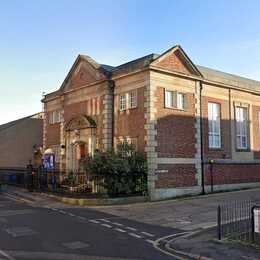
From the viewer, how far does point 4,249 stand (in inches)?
400

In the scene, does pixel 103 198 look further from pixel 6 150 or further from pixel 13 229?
pixel 6 150

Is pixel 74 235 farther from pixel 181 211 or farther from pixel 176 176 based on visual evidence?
pixel 176 176

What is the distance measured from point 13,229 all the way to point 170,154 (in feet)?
39.4

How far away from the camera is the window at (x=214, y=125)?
2673 cm

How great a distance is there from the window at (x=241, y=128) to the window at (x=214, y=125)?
218 centimetres

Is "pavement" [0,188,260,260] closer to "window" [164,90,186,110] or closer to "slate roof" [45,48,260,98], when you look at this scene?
"window" [164,90,186,110]

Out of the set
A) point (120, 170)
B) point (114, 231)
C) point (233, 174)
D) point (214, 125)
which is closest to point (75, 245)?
point (114, 231)

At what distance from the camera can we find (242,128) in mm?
29297

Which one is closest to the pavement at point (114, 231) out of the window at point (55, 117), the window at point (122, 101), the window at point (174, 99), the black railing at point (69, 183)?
the black railing at point (69, 183)

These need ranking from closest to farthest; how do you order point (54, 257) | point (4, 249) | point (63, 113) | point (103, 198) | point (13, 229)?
point (54, 257) → point (4, 249) → point (13, 229) → point (103, 198) → point (63, 113)

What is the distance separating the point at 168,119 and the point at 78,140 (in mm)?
Answer: 7474

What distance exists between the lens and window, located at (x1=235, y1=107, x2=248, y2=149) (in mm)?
28875

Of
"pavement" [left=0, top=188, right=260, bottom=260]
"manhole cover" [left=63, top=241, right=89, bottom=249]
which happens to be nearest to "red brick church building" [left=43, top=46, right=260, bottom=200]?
"pavement" [left=0, top=188, right=260, bottom=260]

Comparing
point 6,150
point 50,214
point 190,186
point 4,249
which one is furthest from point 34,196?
point 6,150
